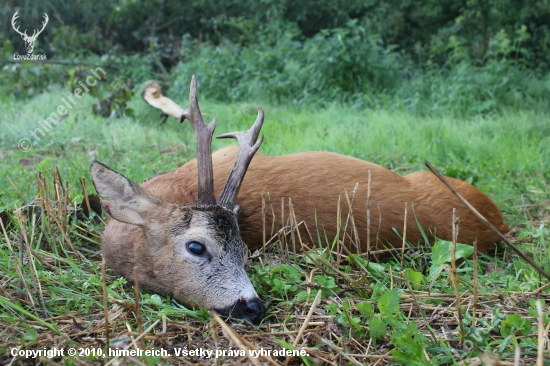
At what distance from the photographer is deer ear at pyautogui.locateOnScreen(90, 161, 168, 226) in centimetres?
286

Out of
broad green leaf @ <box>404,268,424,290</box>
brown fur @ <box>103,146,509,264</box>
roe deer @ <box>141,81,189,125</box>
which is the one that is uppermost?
roe deer @ <box>141,81,189,125</box>

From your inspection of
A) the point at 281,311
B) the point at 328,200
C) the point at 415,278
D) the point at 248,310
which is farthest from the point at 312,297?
the point at 328,200

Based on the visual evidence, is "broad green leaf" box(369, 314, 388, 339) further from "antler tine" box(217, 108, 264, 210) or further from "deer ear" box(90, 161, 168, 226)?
"deer ear" box(90, 161, 168, 226)

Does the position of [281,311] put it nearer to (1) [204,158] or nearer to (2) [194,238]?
(2) [194,238]

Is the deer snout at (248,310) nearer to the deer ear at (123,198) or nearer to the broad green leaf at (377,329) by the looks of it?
the broad green leaf at (377,329)

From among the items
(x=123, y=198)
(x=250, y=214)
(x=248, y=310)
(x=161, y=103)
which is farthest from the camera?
(x=161, y=103)

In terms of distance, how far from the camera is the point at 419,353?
211 centimetres

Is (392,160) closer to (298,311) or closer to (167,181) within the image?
(167,181)

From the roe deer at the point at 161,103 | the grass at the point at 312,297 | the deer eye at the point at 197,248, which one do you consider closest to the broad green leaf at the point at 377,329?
the grass at the point at 312,297

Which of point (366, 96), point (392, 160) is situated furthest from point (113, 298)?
point (366, 96)

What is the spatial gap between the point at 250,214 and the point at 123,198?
777 millimetres

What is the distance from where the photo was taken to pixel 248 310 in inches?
99.2

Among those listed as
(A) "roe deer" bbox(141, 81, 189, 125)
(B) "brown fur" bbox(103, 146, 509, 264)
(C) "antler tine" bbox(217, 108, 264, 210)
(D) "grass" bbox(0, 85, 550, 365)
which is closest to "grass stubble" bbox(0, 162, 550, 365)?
(D) "grass" bbox(0, 85, 550, 365)

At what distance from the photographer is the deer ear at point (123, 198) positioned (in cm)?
286
